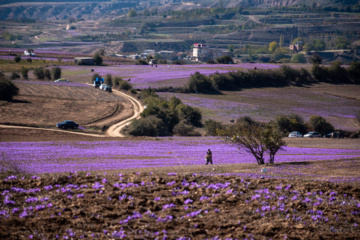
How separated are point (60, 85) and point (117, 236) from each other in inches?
2806

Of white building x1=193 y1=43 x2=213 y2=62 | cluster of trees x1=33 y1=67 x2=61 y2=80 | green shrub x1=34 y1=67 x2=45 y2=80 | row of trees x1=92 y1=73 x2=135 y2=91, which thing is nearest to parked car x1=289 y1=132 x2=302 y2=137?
row of trees x1=92 y1=73 x2=135 y2=91

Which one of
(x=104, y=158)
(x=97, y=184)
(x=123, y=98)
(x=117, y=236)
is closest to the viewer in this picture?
(x=117, y=236)

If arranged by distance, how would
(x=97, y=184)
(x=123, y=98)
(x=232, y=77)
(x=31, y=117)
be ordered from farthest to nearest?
(x=232, y=77), (x=123, y=98), (x=31, y=117), (x=97, y=184)

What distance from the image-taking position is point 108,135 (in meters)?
44.3

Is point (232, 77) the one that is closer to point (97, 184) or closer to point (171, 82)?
point (171, 82)

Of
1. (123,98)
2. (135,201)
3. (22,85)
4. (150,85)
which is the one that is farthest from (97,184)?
(150,85)

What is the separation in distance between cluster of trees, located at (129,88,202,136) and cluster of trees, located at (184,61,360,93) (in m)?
23.4

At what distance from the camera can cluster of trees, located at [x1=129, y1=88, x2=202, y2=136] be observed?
46781 mm

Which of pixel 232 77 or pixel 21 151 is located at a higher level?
pixel 232 77

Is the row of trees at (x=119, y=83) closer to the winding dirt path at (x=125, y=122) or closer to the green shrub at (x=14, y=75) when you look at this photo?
the winding dirt path at (x=125, y=122)

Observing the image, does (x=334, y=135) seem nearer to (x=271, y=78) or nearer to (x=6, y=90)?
(x=271, y=78)

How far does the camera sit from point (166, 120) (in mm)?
52656

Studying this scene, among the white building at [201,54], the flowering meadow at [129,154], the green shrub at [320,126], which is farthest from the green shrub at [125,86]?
the white building at [201,54]

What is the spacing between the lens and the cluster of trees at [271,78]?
3380 inches
